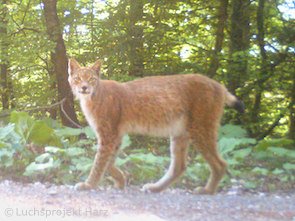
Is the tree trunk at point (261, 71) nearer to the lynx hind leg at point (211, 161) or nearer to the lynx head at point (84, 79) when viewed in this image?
the lynx hind leg at point (211, 161)

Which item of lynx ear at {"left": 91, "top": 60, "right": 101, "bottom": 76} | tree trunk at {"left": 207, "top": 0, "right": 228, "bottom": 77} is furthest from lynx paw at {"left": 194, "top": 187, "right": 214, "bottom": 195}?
tree trunk at {"left": 207, "top": 0, "right": 228, "bottom": 77}

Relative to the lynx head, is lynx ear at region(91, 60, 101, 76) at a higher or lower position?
higher

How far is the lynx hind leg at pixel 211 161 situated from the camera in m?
4.11

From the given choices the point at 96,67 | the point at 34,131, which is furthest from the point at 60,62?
the point at 96,67

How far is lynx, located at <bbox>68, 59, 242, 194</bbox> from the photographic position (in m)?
4.12

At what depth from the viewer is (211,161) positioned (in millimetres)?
4117

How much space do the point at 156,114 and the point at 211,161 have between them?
0.85 metres

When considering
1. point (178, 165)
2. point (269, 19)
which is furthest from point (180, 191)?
point (269, 19)

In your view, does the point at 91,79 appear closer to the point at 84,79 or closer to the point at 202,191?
the point at 84,79

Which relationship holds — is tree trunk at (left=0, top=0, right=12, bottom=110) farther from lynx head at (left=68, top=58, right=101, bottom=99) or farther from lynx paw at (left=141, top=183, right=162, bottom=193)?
lynx paw at (left=141, top=183, right=162, bottom=193)

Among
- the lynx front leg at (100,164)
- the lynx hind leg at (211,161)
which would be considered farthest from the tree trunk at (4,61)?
the lynx hind leg at (211,161)

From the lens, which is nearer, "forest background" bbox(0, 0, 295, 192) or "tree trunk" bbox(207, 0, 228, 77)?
"forest background" bbox(0, 0, 295, 192)

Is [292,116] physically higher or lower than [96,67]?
lower

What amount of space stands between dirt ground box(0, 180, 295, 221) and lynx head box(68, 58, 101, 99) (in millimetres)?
1120
